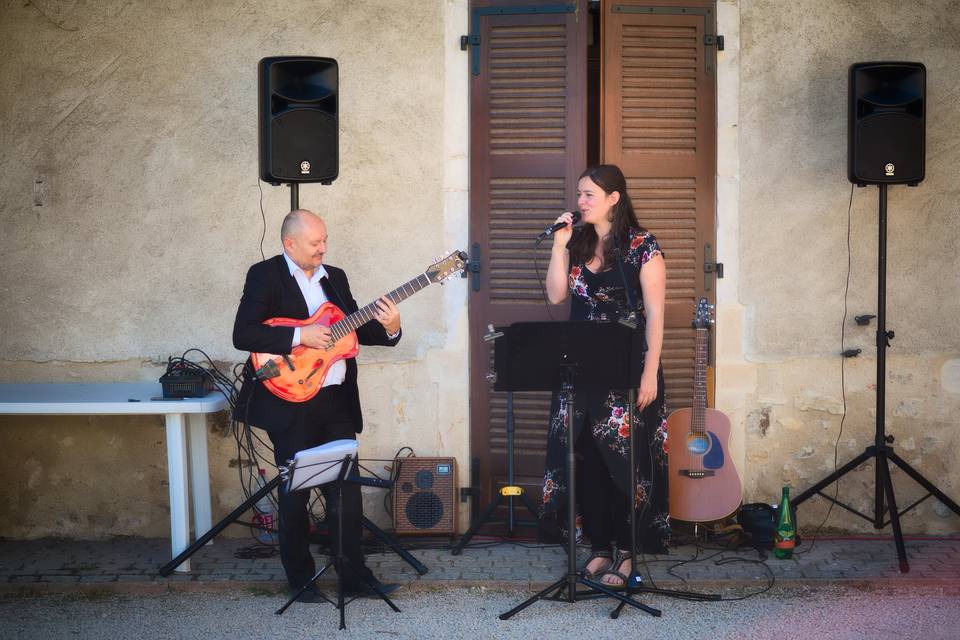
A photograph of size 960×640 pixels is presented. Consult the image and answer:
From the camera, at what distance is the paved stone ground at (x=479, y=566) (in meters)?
5.06

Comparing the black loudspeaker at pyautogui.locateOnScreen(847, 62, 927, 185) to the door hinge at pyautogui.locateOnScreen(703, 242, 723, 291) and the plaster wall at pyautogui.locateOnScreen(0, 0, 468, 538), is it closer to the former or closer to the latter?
the door hinge at pyautogui.locateOnScreen(703, 242, 723, 291)

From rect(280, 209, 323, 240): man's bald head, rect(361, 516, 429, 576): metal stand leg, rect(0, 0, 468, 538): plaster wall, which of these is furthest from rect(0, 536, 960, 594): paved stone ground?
rect(280, 209, 323, 240): man's bald head

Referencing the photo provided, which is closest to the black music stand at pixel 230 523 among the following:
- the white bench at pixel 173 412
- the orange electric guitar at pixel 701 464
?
the white bench at pixel 173 412

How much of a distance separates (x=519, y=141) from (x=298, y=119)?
4.43ft

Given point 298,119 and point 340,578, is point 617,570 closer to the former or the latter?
point 340,578

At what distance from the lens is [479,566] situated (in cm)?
530

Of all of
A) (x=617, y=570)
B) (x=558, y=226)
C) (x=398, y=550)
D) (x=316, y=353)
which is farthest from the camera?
(x=398, y=550)

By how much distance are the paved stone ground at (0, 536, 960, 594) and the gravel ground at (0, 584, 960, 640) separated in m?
0.08

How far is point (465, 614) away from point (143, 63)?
354 centimetres

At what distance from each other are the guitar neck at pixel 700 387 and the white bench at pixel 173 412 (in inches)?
97.7

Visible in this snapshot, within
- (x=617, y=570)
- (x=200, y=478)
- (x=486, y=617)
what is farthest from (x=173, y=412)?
(x=617, y=570)

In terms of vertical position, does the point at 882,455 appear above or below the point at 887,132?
below

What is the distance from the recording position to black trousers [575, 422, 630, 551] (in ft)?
16.3

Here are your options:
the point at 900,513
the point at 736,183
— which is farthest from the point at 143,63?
the point at 900,513
